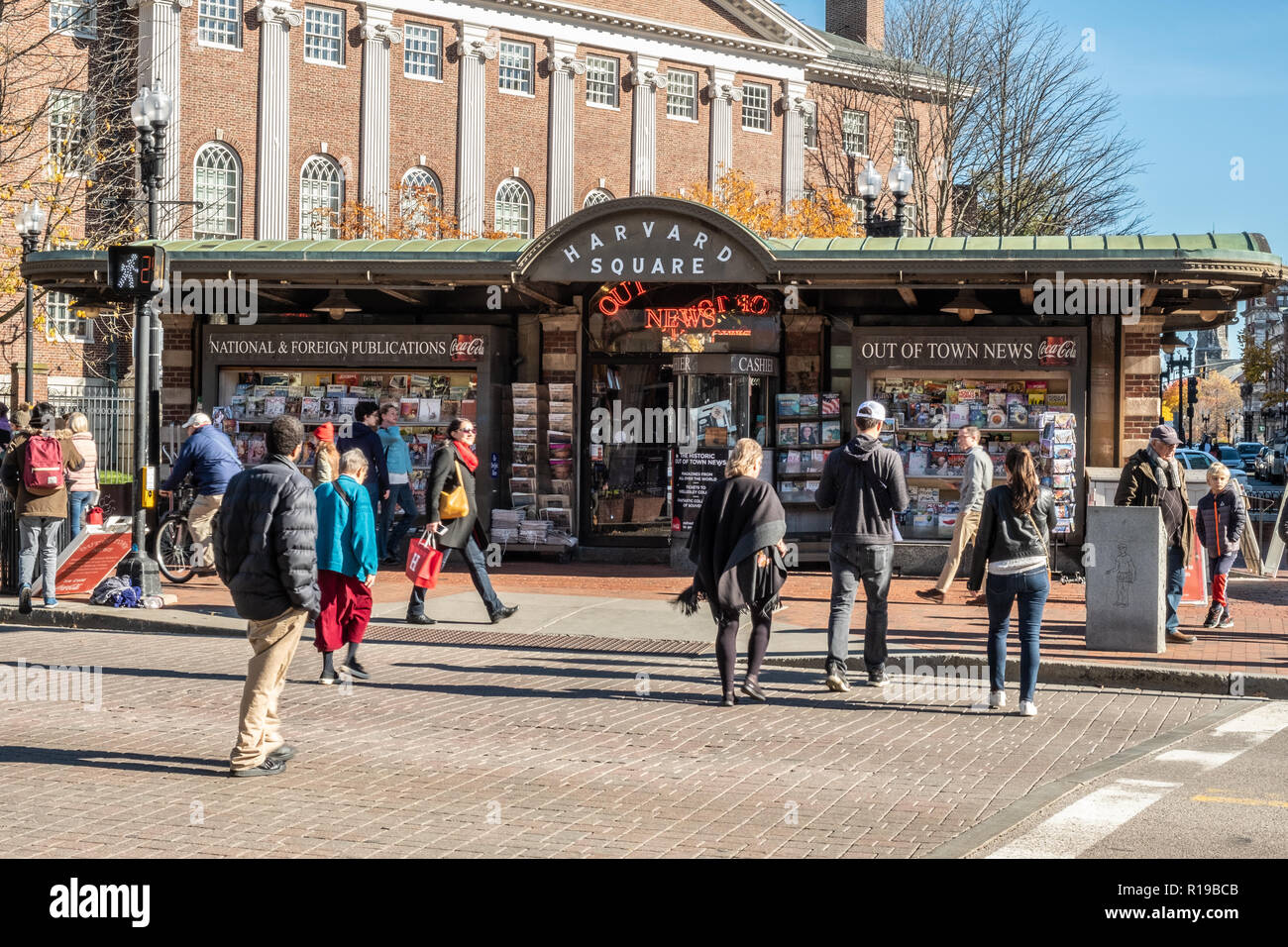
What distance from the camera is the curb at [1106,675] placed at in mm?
10258

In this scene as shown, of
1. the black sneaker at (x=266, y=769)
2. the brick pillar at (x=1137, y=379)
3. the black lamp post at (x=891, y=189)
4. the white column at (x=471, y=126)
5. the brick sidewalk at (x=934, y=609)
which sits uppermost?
the white column at (x=471, y=126)

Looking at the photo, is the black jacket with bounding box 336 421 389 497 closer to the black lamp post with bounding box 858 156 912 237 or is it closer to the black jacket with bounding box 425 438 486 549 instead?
the black jacket with bounding box 425 438 486 549

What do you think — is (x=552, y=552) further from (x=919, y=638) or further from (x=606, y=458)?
(x=919, y=638)

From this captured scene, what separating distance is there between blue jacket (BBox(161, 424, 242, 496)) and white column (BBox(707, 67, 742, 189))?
39.3m

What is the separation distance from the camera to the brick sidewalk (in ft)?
36.9

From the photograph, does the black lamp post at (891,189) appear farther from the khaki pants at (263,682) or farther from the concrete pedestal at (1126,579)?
the khaki pants at (263,682)

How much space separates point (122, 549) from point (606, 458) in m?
6.35

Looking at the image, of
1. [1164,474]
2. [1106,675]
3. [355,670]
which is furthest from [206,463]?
[1164,474]

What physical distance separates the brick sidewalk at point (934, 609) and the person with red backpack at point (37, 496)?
1372 millimetres

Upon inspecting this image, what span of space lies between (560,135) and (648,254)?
111ft

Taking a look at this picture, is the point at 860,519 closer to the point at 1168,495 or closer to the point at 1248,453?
the point at 1168,495

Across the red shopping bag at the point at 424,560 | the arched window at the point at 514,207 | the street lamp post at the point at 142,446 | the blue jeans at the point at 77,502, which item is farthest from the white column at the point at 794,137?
the red shopping bag at the point at 424,560

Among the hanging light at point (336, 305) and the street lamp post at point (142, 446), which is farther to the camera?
the hanging light at point (336, 305)

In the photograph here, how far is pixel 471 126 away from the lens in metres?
46.5
